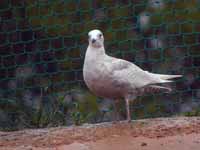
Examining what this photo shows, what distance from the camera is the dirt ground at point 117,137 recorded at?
5168mm

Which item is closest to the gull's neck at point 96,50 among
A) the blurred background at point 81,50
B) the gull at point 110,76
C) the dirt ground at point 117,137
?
the gull at point 110,76

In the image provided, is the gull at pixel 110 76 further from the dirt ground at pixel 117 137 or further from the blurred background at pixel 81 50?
the blurred background at pixel 81 50

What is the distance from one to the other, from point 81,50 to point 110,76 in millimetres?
1412

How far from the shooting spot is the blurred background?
6.68 meters

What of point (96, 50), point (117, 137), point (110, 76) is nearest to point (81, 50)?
point (96, 50)

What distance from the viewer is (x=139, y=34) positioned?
694 centimetres

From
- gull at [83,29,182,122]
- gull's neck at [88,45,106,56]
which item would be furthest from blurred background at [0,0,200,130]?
gull's neck at [88,45,106,56]

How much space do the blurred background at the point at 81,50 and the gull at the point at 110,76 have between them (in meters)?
0.87

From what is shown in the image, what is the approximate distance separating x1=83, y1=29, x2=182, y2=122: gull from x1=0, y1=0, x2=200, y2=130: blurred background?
866 millimetres

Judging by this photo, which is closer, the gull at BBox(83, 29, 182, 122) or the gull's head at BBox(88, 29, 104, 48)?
the gull at BBox(83, 29, 182, 122)

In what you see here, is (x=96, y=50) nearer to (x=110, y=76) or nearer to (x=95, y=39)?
(x=95, y=39)

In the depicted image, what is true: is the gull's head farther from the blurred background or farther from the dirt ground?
the blurred background

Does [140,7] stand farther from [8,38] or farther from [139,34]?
[8,38]

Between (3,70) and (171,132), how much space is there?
1993 millimetres
